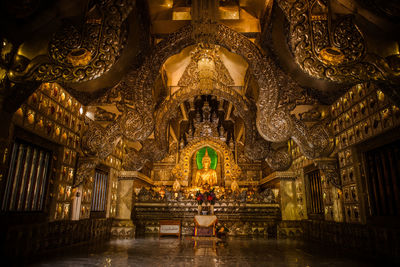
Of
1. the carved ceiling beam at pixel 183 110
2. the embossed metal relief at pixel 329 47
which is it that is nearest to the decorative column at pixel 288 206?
the carved ceiling beam at pixel 183 110

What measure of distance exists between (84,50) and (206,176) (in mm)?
14603

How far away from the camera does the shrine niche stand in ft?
59.7

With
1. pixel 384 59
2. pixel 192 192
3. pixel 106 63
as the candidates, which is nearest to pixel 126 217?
pixel 192 192

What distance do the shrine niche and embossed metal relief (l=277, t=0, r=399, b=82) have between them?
1364 cm

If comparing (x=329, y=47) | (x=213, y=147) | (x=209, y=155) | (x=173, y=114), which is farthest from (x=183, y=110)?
(x=329, y=47)

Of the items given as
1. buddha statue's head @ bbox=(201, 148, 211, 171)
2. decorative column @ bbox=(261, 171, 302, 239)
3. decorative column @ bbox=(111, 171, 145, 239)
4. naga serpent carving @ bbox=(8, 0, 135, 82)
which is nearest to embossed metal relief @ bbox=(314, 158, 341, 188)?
decorative column @ bbox=(261, 171, 302, 239)

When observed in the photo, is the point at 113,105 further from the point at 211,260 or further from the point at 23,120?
the point at 211,260

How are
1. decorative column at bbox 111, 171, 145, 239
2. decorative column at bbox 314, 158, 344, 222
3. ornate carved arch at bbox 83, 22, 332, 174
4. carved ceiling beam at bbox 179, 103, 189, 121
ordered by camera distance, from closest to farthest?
ornate carved arch at bbox 83, 22, 332, 174 < decorative column at bbox 314, 158, 344, 222 < decorative column at bbox 111, 171, 145, 239 < carved ceiling beam at bbox 179, 103, 189, 121

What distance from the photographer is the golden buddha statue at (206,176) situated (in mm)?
18359

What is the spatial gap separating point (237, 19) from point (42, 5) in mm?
6836

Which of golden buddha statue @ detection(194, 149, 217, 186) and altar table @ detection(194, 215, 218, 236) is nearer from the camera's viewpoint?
altar table @ detection(194, 215, 218, 236)

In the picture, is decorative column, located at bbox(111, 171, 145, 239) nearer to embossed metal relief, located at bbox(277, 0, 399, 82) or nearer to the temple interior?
the temple interior

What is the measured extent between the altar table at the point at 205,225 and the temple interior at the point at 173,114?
61 millimetres

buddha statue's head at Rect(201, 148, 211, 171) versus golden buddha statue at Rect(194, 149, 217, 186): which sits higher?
buddha statue's head at Rect(201, 148, 211, 171)
